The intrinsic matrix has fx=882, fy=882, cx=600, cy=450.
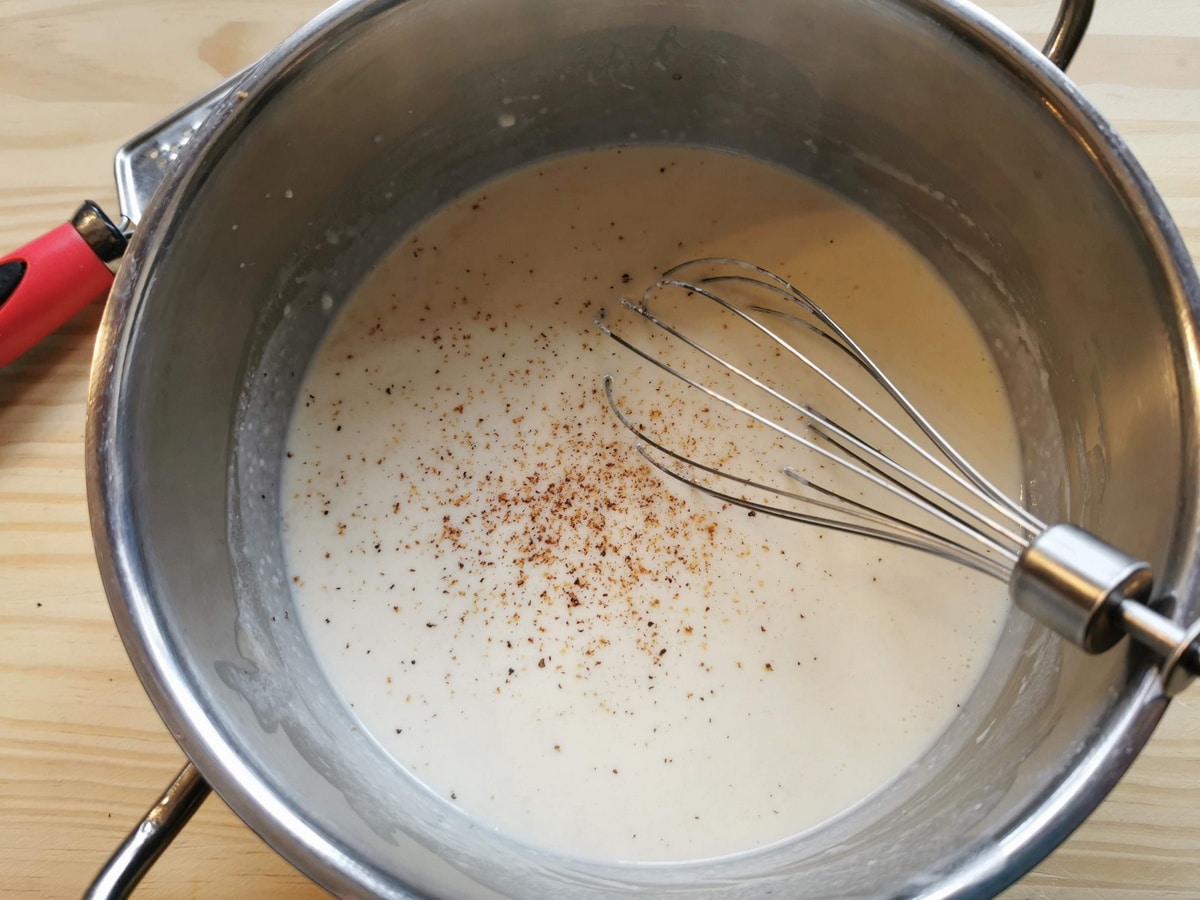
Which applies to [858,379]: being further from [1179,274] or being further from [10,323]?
[10,323]

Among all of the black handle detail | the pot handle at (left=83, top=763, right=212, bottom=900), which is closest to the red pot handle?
the black handle detail

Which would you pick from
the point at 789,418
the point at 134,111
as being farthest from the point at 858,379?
the point at 134,111

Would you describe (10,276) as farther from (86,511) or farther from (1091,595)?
(1091,595)

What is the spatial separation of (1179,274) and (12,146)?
97 centimetres

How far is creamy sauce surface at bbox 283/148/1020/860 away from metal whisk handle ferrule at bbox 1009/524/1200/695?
0.91 ft

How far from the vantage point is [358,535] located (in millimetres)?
796

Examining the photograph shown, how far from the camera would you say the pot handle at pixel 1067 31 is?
0.62 metres

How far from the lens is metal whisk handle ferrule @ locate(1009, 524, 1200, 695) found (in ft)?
1.44

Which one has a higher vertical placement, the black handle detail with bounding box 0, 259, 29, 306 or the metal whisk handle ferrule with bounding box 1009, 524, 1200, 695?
the metal whisk handle ferrule with bounding box 1009, 524, 1200, 695

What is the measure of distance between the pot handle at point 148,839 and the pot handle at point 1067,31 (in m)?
0.76

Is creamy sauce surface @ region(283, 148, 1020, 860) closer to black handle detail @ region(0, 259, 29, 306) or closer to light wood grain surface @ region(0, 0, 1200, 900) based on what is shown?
light wood grain surface @ region(0, 0, 1200, 900)

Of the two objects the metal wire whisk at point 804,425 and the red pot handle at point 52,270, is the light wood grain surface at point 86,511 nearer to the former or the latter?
the red pot handle at point 52,270

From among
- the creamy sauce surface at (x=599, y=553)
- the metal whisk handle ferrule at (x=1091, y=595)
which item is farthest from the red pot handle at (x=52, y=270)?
the metal whisk handle ferrule at (x=1091, y=595)

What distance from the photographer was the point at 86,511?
75cm
